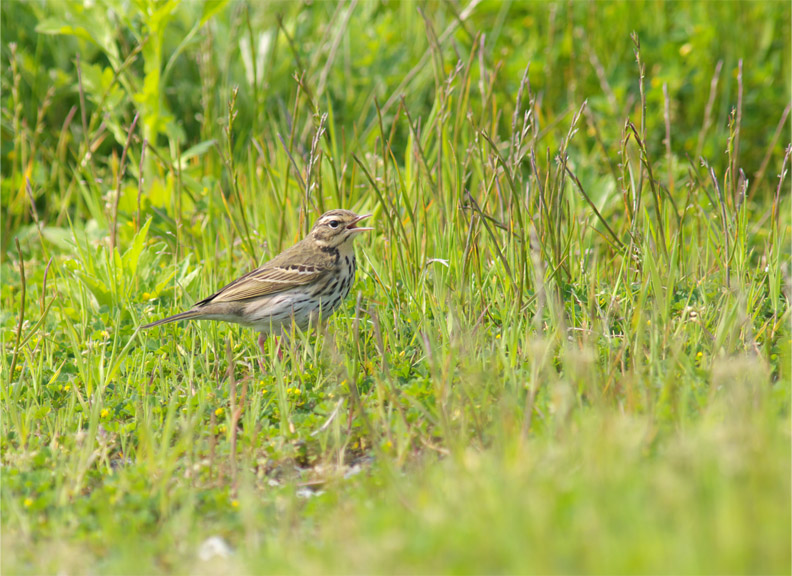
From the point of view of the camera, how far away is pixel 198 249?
6.88m

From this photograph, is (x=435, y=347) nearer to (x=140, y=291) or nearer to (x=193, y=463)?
(x=193, y=463)

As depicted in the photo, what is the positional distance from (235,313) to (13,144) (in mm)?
3987

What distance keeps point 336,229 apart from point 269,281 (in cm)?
55

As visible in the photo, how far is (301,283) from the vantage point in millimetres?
5824

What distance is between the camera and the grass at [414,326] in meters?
2.81

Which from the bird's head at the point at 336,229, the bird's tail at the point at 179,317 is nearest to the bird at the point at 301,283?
the bird's head at the point at 336,229

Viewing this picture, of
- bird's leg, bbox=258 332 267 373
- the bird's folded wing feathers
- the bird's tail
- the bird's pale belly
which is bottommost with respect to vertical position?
bird's leg, bbox=258 332 267 373

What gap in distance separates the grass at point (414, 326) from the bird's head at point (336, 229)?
0.94ft

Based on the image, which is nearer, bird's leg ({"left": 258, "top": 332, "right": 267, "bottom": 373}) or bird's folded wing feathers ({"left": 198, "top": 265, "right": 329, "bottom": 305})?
bird's leg ({"left": 258, "top": 332, "right": 267, "bottom": 373})

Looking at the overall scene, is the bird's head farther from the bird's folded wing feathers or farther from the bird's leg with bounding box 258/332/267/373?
the bird's leg with bounding box 258/332/267/373

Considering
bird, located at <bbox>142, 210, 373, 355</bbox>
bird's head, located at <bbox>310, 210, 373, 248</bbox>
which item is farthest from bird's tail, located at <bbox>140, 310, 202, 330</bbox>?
bird's head, located at <bbox>310, 210, 373, 248</bbox>

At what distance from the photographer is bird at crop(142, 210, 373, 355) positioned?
5.64 meters

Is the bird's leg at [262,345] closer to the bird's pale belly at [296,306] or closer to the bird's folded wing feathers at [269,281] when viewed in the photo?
the bird's pale belly at [296,306]

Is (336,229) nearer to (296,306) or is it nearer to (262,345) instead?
(296,306)
